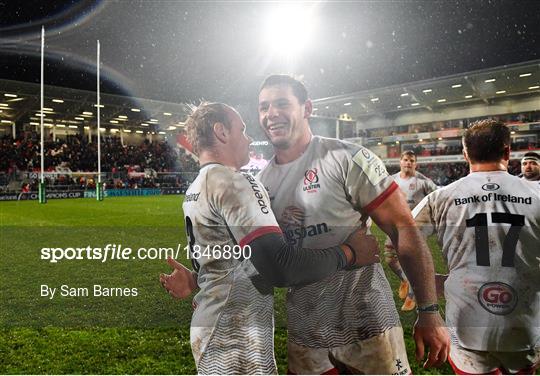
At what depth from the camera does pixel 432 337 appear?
202cm

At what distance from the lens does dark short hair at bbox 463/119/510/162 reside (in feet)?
6.69

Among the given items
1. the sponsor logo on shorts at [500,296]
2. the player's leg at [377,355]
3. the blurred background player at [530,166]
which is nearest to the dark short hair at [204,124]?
the player's leg at [377,355]


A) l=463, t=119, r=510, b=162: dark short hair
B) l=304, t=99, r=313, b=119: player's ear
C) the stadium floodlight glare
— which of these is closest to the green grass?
l=463, t=119, r=510, b=162: dark short hair

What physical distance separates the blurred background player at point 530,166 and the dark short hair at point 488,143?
2.23 ft

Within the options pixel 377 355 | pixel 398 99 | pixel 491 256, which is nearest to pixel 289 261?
pixel 377 355

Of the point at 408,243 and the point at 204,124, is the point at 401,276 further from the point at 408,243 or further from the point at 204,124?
the point at 204,124

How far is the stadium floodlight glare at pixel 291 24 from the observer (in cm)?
269

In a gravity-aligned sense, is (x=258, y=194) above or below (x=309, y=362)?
above

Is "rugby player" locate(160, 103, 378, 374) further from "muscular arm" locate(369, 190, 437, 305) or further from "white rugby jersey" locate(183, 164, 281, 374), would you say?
"muscular arm" locate(369, 190, 437, 305)

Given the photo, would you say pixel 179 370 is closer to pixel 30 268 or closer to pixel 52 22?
pixel 52 22

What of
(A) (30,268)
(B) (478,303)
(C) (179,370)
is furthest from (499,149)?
(A) (30,268)

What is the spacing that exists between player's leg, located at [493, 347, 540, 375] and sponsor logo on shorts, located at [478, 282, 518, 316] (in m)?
0.19

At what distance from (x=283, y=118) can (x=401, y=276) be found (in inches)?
36.3

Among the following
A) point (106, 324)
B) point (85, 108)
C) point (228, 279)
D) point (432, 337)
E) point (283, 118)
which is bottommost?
point (106, 324)
